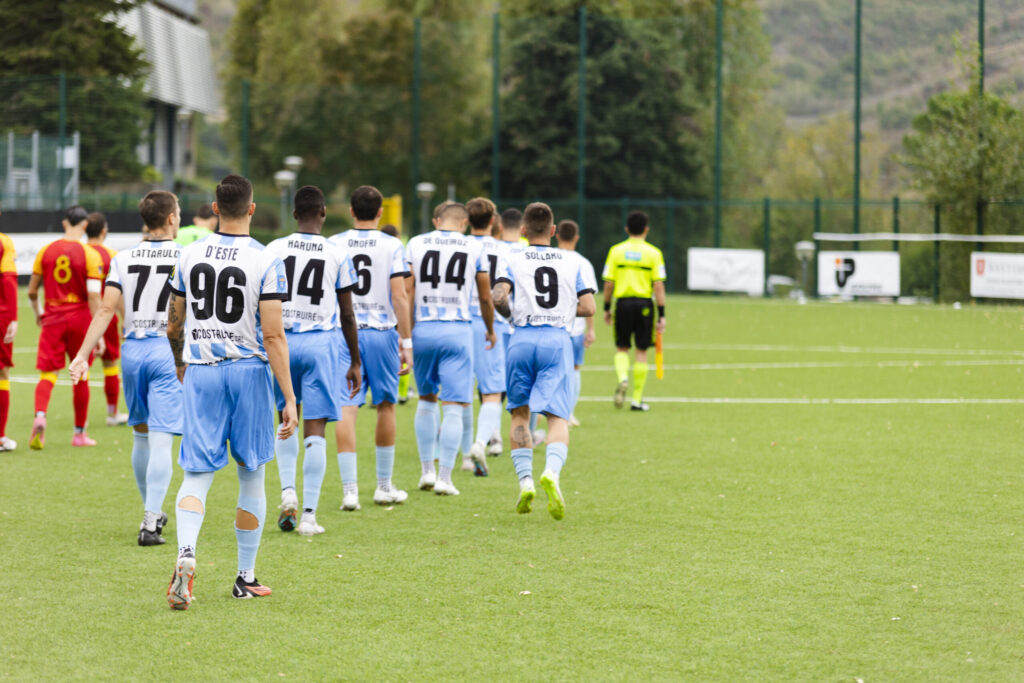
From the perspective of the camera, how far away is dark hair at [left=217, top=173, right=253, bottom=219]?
5.88m

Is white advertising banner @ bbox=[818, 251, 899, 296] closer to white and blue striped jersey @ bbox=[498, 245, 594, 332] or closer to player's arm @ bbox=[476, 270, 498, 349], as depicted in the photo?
player's arm @ bbox=[476, 270, 498, 349]

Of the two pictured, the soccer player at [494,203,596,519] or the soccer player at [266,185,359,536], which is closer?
the soccer player at [266,185,359,536]

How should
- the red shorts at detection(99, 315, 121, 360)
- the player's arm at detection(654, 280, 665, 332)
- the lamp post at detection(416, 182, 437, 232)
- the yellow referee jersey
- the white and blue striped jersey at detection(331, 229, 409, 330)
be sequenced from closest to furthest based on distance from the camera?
the white and blue striped jersey at detection(331, 229, 409, 330) < the red shorts at detection(99, 315, 121, 360) < the player's arm at detection(654, 280, 665, 332) < the yellow referee jersey < the lamp post at detection(416, 182, 437, 232)

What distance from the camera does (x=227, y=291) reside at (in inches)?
230

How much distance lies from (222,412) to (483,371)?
4.53 m

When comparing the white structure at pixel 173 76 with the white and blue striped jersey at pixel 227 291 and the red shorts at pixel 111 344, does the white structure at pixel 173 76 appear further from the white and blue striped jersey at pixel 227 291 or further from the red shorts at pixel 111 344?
the white and blue striped jersey at pixel 227 291

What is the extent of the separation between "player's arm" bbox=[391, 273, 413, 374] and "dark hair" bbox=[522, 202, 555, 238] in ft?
3.13

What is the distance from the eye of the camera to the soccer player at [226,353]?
582cm

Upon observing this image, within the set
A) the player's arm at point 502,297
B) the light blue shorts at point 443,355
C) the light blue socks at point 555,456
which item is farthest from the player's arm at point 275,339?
the light blue shorts at point 443,355

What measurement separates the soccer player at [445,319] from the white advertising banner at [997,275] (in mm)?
22803

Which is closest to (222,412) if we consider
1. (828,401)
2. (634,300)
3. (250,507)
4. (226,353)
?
(226,353)

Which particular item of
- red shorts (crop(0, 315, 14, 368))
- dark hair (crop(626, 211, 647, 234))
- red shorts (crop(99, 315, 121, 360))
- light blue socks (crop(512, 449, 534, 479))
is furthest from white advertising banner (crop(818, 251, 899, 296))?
red shorts (crop(0, 315, 14, 368))

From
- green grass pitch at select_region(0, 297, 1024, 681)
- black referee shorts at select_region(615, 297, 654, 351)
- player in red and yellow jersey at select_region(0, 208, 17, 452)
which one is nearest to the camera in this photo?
green grass pitch at select_region(0, 297, 1024, 681)

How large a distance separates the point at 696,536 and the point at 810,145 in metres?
67.7
